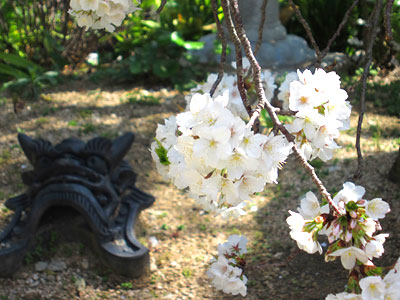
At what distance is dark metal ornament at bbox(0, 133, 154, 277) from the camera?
7.84 ft

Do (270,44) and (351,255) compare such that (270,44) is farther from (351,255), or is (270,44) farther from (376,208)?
(351,255)

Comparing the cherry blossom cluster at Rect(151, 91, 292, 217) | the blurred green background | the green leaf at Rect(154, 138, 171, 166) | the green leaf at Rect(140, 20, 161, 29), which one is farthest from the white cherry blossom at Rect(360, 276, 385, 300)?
the green leaf at Rect(140, 20, 161, 29)

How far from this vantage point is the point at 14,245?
236cm

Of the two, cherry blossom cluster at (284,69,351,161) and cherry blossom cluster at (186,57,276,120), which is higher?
cherry blossom cluster at (284,69,351,161)

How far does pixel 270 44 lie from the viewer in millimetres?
5180

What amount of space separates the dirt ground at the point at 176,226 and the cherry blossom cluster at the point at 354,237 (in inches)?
25.2

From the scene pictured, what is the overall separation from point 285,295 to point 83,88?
2.88m

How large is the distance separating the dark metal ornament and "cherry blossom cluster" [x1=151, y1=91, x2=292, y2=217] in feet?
5.05

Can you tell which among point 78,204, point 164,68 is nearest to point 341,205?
point 78,204

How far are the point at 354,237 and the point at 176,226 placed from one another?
194 centimetres

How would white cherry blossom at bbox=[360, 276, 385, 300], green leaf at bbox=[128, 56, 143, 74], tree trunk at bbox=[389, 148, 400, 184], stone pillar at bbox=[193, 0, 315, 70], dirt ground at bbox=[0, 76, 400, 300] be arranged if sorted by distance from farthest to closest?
1. stone pillar at bbox=[193, 0, 315, 70]
2. green leaf at bbox=[128, 56, 143, 74]
3. tree trunk at bbox=[389, 148, 400, 184]
4. dirt ground at bbox=[0, 76, 400, 300]
5. white cherry blossom at bbox=[360, 276, 385, 300]

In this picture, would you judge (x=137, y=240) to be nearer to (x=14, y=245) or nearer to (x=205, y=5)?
(x=14, y=245)

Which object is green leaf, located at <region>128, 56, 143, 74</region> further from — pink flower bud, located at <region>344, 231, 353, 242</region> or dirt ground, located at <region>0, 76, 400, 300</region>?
pink flower bud, located at <region>344, 231, 353, 242</region>

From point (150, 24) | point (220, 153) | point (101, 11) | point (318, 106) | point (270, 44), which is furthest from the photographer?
point (270, 44)
